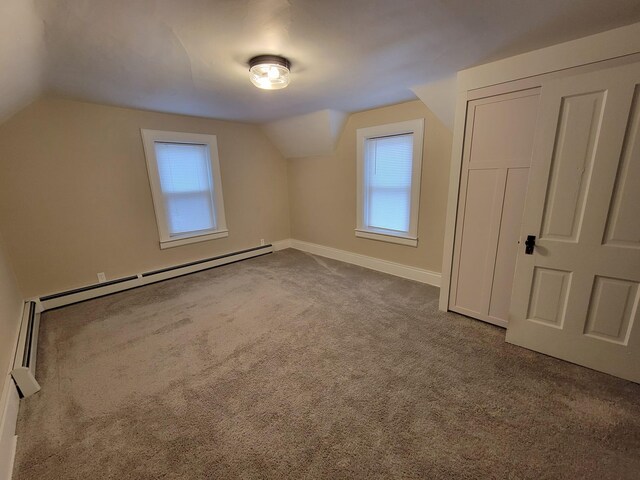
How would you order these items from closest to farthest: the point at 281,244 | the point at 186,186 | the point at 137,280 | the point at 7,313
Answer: the point at 7,313, the point at 137,280, the point at 186,186, the point at 281,244

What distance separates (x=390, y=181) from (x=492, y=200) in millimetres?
1479

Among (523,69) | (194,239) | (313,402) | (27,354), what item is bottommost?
(313,402)

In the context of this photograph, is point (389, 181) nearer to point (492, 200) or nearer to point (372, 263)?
point (372, 263)

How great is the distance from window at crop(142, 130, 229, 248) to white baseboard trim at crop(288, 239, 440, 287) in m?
1.46

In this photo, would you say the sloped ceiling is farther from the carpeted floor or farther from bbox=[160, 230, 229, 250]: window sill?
the carpeted floor

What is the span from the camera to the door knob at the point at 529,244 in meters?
2.01

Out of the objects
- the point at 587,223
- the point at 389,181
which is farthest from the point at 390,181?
the point at 587,223

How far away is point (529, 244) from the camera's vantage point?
203 centimetres

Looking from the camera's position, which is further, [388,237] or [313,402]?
[388,237]

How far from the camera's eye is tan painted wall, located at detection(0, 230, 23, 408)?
176 cm

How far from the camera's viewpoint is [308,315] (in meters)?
2.73

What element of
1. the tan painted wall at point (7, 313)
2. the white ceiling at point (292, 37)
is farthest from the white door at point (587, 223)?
the tan painted wall at point (7, 313)

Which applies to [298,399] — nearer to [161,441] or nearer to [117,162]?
[161,441]

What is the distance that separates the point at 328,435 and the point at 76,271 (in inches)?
132
